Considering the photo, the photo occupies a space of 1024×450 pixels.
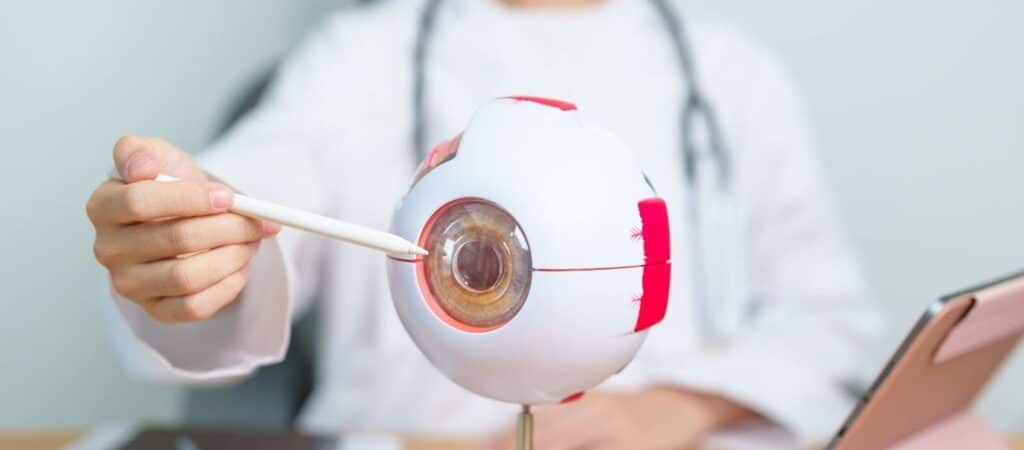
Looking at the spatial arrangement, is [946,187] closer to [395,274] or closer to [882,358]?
[882,358]

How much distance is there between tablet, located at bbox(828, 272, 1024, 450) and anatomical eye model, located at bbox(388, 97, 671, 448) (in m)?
0.12

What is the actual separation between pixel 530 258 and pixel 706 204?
60 centimetres

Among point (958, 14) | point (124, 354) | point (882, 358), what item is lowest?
point (882, 358)

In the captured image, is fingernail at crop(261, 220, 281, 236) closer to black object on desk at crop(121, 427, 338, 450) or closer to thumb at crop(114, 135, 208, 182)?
thumb at crop(114, 135, 208, 182)

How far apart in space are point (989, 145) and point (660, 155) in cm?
50

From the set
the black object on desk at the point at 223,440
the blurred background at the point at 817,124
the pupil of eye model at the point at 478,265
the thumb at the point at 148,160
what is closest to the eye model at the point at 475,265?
the pupil of eye model at the point at 478,265

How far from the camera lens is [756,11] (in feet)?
4.04

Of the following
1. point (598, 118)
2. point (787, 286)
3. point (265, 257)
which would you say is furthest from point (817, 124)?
point (265, 257)

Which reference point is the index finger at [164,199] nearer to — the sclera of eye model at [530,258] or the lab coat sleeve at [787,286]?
the sclera of eye model at [530,258]

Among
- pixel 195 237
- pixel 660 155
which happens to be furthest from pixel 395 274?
pixel 660 155

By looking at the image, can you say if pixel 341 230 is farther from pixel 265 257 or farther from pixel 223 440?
pixel 223 440

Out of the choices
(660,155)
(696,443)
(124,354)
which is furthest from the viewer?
(660,155)

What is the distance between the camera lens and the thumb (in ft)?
1.32

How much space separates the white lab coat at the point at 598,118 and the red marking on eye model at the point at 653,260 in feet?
1.46
